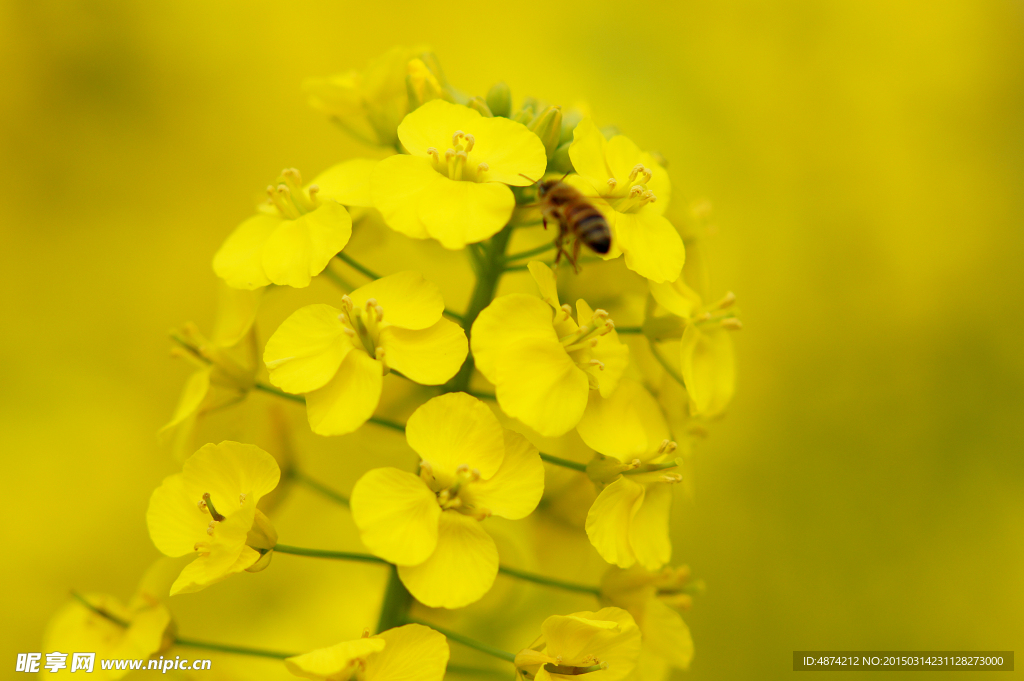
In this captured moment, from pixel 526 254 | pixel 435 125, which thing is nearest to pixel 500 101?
pixel 435 125

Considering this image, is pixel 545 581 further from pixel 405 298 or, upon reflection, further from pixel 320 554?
pixel 405 298

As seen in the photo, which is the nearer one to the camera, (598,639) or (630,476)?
(598,639)

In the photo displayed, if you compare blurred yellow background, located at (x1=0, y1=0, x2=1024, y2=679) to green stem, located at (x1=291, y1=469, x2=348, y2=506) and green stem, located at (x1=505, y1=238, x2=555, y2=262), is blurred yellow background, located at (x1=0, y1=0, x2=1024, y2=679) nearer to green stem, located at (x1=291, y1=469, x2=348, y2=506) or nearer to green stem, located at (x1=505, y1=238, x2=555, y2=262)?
green stem, located at (x1=291, y1=469, x2=348, y2=506)

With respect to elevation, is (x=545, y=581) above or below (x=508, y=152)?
below

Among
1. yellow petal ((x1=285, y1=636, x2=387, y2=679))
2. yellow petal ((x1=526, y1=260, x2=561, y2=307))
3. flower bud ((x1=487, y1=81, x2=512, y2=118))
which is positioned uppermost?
flower bud ((x1=487, y1=81, x2=512, y2=118))

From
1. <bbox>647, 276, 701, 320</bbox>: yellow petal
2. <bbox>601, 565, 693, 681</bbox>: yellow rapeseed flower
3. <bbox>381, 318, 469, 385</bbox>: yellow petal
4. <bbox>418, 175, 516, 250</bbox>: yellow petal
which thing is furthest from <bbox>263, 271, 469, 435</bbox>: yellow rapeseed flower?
<bbox>601, 565, 693, 681</bbox>: yellow rapeseed flower

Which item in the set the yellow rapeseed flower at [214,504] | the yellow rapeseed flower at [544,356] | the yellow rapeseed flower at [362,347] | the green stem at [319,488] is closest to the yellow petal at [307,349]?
the yellow rapeseed flower at [362,347]

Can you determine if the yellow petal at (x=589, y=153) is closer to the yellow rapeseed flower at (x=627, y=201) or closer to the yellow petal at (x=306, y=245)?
the yellow rapeseed flower at (x=627, y=201)
